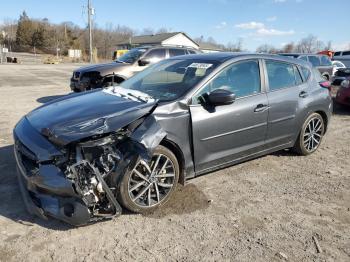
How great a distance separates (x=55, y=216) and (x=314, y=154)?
4383mm

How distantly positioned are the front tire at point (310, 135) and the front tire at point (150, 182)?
253 cm

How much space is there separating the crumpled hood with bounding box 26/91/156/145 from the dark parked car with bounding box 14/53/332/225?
1 cm

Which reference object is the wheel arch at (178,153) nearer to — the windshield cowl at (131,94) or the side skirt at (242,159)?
the side skirt at (242,159)

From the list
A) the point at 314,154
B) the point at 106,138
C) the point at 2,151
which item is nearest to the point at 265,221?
the point at 106,138

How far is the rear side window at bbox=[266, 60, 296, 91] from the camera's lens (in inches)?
A: 192

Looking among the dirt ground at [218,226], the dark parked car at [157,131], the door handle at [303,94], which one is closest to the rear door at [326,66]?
the dark parked car at [157,131]

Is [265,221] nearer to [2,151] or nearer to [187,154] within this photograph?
[187,154]

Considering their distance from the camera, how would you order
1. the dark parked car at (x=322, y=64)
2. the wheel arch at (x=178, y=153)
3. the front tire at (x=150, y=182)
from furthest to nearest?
1. the dark parked car at (x=322, y=64)
2. the wheel arch at (x=178, y=153)
3. the front tire at (x=150, y=182)

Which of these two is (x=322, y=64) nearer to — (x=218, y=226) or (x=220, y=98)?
(x=220, y=98)

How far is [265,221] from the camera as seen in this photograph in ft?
11.8

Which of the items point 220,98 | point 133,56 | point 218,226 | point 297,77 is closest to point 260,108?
point 220,98

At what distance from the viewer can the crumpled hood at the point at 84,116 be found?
10.6ft

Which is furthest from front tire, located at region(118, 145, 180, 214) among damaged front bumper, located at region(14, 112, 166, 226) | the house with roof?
the house with roof

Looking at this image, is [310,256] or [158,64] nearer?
[310,256]
